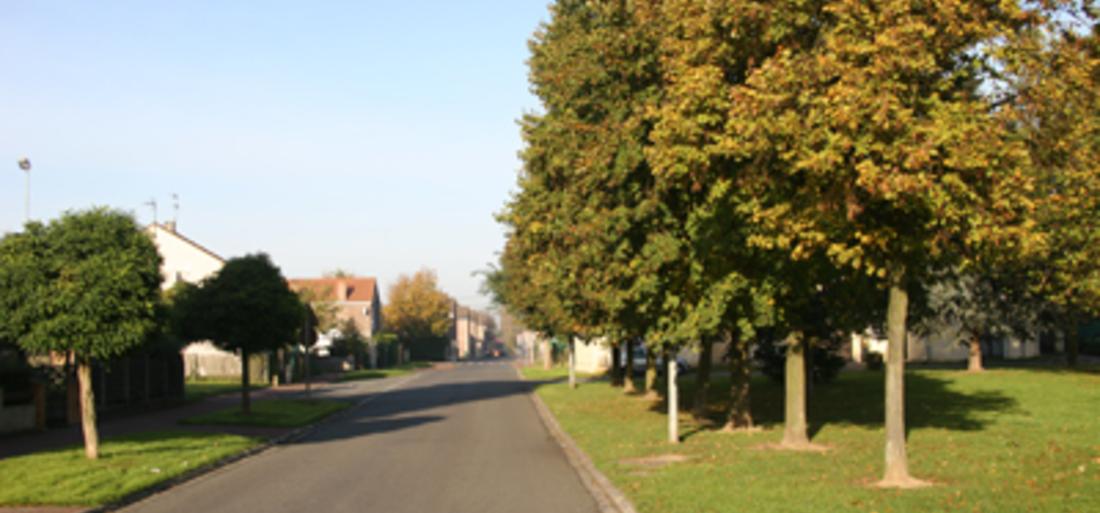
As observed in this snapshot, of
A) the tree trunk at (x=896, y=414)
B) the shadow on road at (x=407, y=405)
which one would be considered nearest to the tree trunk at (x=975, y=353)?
the shadow on road at (x=407, y=405)

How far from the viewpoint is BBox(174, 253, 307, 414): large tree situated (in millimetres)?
27500

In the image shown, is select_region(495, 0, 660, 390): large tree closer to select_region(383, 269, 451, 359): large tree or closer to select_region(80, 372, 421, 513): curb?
select_region(80, 372, 421, 513): curb

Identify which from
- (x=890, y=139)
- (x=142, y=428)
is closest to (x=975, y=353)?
(x=142, y=428)

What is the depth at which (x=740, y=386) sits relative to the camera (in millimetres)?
21000

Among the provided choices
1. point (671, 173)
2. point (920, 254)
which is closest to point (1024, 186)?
point (920, 254)

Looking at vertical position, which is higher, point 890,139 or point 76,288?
point 890,139

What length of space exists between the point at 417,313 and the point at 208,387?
65.1 meters

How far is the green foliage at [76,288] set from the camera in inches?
626

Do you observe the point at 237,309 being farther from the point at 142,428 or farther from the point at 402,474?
the point at 402,474

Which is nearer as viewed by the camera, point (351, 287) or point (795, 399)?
point (795, 399)

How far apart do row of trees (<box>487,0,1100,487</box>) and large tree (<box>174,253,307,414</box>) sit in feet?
33.1

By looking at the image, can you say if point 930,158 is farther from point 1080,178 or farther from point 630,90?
point 1080,178

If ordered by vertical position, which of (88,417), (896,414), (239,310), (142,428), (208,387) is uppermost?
(239,310)

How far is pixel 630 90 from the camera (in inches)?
718
